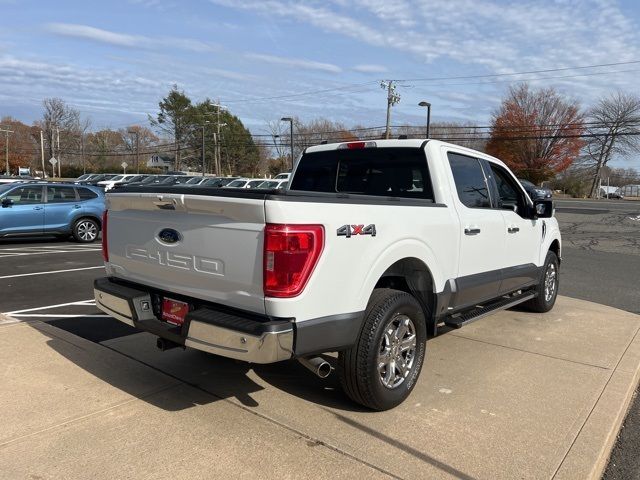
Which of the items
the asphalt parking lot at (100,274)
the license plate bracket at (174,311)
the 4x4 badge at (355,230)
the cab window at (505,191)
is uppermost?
the cab window at (505,191)

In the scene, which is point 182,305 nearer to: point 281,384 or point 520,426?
point 281,384

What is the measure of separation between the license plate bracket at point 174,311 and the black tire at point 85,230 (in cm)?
1140

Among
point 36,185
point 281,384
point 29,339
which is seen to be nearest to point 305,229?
point 281,384

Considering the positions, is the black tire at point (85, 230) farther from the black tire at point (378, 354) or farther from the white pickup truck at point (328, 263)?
the black tire at point (378, 354)

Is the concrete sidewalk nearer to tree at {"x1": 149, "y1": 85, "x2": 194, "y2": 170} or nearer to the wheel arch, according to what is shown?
the wheel arch

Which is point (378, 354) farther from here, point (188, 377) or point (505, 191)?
point (505, 191)

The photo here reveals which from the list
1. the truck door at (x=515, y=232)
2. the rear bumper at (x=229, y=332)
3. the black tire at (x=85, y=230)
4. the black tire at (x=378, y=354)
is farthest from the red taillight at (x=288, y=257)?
the black tire at (x=85, y=230)

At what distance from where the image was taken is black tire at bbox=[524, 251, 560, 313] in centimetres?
656

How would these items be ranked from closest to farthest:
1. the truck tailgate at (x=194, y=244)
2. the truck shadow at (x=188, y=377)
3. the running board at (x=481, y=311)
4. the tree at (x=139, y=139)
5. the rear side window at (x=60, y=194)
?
1. the truck tailgate at (x=194, y=244)
2. the truck shadow at (x=188, y=377)
3. the running board at (x=481, y=311)
4. the rear side window at (x=60, y=194)
5. the tree at (x=139, y=139)

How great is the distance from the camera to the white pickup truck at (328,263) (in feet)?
10.0

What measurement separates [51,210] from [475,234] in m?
12.0

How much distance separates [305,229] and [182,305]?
1.12 m

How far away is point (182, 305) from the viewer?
11.7 ft

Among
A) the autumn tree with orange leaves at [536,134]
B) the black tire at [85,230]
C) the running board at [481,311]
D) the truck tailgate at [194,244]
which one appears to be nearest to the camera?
the truck tailgate at [194,244]
